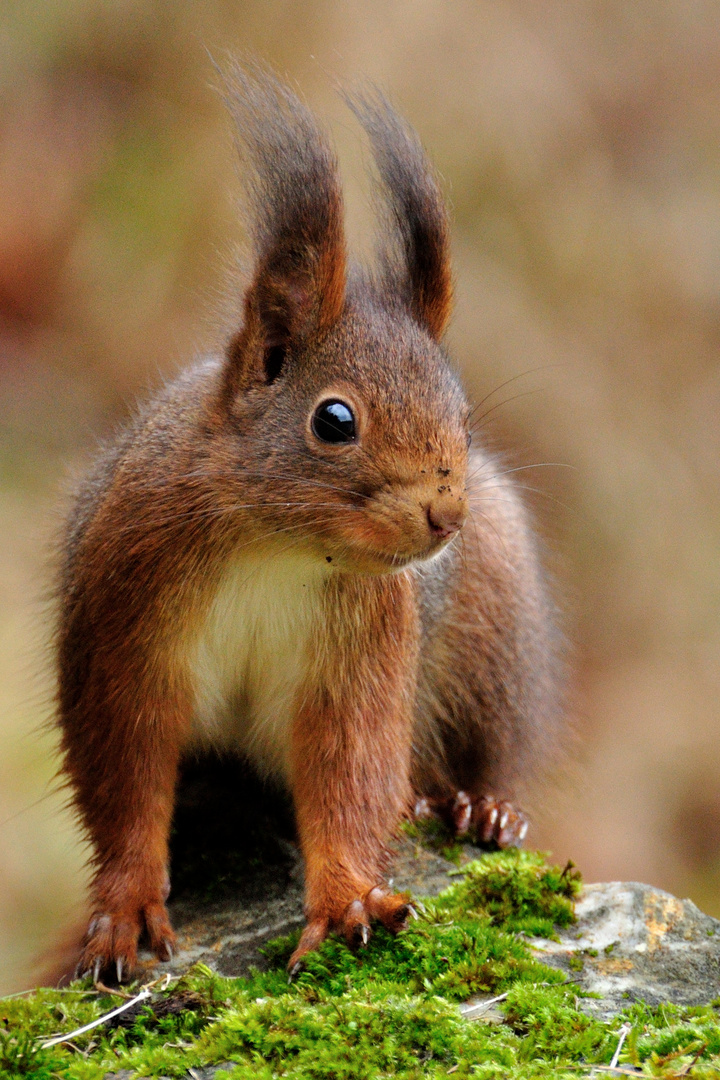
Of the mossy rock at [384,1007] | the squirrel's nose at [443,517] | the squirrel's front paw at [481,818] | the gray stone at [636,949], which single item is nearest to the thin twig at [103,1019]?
the mossy rock at [384,1007]

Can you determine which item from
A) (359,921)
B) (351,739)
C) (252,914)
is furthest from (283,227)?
(252,914)

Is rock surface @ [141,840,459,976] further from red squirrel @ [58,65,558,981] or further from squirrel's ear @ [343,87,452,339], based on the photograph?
squirrel's ear @ [343,87,452,339]

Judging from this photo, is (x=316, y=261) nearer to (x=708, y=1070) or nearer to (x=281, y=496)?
(x=281, y=496)

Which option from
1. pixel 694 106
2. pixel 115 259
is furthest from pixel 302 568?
pixel 694 106

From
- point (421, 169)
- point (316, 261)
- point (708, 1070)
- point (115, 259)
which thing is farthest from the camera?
point (115, 259)

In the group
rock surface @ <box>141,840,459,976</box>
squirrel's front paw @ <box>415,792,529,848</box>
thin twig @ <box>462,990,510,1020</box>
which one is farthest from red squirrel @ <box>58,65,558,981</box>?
squirrel's front paw @ <box>415,792,529,848</box>

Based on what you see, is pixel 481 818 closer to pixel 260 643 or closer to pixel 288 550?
pixel 260 643

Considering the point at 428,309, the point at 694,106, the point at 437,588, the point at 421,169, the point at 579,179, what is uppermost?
the point at 694,106

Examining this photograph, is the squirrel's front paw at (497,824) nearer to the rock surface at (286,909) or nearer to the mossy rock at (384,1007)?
the rock surface at (286,909)
